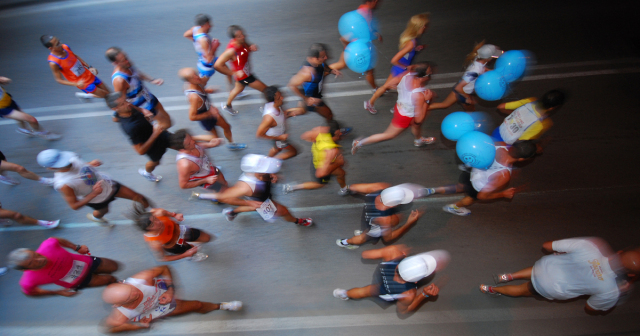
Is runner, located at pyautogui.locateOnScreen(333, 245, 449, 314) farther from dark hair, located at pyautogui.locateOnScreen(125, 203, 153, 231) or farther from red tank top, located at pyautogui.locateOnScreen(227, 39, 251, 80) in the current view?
red tank top, located at pyautogui.locateOnScreen(227, 39, 251, 80)

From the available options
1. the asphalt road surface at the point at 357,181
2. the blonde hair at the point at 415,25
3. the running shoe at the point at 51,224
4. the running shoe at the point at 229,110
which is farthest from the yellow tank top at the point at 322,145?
the running shoe at the point at 51,224

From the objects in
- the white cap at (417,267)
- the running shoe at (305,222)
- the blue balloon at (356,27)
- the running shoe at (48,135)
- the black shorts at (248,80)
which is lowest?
the running shoe at (305,222)

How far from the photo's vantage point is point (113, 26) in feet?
28.1

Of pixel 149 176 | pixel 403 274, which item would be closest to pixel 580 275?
pixel 403 274

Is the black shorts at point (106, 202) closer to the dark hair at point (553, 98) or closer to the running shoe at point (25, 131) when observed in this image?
the running shoe at point (25, 131)

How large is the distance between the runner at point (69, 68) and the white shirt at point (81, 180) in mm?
2327

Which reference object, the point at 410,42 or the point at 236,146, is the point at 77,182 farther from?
the point at 410,42

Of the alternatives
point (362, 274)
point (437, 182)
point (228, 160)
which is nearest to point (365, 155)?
point (437, 182)

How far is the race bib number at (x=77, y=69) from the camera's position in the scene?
17.2 ft

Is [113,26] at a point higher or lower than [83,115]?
higher

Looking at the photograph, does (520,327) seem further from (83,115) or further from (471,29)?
(83,115)

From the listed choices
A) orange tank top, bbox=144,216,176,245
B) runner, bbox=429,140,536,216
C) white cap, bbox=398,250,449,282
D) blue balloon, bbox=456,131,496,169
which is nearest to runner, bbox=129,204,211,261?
orange tank top, bbox=144,216,176,245

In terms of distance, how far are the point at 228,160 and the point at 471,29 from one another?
645cm

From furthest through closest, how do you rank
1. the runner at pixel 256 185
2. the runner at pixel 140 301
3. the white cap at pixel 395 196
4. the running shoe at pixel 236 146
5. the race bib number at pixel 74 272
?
the running shoe at pixel 236 146 → the runner at pixel 256 185 → the race bib number at pixel 74 272 → the white cap at pixel 395 196 → the runner at pixel 140 301
